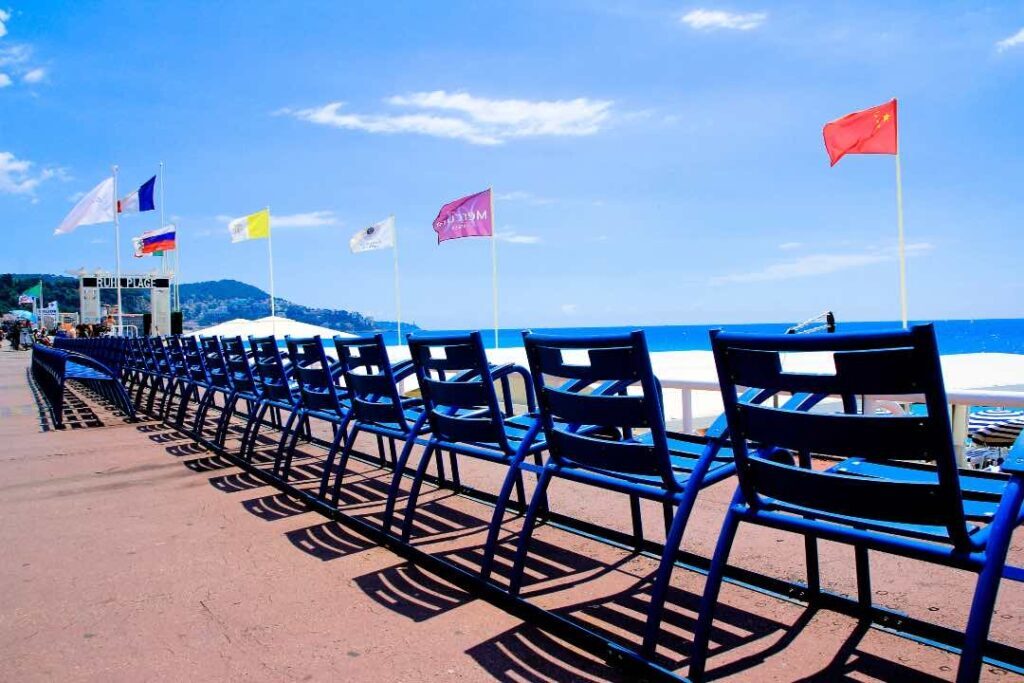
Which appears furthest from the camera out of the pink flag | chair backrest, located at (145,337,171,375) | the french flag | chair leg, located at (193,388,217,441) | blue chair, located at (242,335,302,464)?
the french flag

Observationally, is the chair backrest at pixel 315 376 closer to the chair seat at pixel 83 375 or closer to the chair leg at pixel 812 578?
the chair leg at pixel 812 578

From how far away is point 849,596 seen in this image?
105 inches

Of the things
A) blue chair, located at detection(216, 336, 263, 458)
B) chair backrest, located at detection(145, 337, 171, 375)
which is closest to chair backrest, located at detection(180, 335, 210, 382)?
blue chair, located at detection(216, 336, 263, 458)

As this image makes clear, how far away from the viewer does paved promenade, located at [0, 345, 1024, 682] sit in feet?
7.39

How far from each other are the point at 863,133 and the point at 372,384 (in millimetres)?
8909

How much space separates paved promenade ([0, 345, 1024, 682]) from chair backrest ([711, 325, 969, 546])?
603 mm

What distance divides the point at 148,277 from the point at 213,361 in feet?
99.4

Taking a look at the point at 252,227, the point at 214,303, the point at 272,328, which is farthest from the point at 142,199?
the point at 214,303

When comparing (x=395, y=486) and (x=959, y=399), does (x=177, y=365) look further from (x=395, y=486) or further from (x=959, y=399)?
(x=959, y=399)

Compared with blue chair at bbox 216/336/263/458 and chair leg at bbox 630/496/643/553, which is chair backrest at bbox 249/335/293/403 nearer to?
blue chair at bbox 216/336/263/458

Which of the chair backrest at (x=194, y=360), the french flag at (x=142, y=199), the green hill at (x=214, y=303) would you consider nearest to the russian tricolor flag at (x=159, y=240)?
the french flag at (x=142, y=199)

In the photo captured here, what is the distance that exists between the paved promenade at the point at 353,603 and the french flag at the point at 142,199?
24366 mm

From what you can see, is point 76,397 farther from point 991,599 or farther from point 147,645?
point 991,599

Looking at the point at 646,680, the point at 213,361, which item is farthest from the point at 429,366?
the point at 213,361
